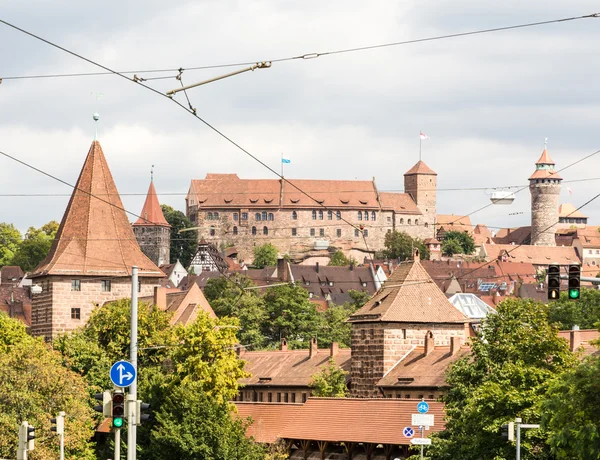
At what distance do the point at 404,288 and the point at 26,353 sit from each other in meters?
24.1

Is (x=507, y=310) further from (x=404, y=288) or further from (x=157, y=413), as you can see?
(x=404, y=288)

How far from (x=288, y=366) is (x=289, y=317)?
3988cm

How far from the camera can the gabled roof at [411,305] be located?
80000 millimetres

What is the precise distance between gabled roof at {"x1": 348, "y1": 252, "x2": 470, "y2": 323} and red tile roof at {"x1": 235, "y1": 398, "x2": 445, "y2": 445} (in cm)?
1036

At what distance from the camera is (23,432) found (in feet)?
112

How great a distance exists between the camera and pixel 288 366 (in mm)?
89750

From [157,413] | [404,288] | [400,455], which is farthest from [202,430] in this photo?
[404,288]

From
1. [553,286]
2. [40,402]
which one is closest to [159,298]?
[40,402]

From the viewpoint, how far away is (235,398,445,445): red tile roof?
2397 inches

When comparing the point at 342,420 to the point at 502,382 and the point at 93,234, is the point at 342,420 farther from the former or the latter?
the point at 93,234

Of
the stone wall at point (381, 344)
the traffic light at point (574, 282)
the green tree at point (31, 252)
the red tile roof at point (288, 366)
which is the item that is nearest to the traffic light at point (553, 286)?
the traffic light at point (574, 282)

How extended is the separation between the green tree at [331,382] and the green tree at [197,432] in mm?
17116

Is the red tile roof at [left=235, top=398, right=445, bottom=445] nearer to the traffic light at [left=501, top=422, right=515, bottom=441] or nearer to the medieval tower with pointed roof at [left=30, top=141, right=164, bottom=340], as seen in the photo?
the traffic light at [left=501, top=422, right=515, bottom=441]

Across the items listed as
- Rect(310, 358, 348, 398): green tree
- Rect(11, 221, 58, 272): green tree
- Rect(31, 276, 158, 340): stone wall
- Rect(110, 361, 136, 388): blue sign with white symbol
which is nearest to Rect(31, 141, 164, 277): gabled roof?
Rect(31, 276, 158, 340): stone wall
